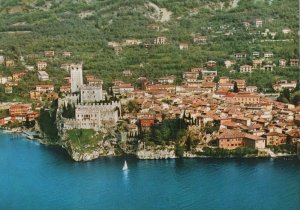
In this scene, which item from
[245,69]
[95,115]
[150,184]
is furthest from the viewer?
[245,69]

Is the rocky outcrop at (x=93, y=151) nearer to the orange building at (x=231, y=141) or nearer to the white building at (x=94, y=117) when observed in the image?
the white building at (x=94, y=117)

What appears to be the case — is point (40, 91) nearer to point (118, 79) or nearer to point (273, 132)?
point (118, 79)

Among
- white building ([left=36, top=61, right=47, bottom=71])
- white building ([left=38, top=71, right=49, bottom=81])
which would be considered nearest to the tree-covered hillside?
white building ([left=36, top=61, right=47, bottom=71])

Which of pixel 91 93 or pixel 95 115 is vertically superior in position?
pixel 91 93

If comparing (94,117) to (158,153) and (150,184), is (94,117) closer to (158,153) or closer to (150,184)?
(158,153)

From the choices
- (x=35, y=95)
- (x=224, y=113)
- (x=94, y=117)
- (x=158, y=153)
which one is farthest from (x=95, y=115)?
(x=35, y=95)
